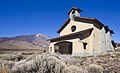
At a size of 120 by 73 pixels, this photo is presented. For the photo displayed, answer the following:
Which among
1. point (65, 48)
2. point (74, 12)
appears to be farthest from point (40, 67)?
point (65, 48)

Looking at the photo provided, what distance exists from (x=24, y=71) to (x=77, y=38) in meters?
11.9

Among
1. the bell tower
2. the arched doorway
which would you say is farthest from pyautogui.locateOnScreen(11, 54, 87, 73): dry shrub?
the arched doorway

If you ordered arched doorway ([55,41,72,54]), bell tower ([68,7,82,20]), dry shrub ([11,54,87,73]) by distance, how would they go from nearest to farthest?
dry shrub ([11,54,87,73]) < bell tower ([68,7,82,20]) < arched doorway ([55,41,72,54])

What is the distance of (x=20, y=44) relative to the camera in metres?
39.5

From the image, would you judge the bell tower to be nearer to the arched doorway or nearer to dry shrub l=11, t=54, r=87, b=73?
the arched doorway

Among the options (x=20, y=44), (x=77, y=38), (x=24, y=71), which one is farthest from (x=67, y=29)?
(x=20, y=44)

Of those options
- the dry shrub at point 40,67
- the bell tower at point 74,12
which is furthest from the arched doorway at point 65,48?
the dry shrub at point 40,67

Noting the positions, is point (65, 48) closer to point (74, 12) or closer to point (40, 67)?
point (74, 12)

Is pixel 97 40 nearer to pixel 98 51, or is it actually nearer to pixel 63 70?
pixel 98 51

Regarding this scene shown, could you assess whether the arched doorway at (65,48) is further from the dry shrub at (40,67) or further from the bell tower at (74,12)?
the dry shrub at (40,67)

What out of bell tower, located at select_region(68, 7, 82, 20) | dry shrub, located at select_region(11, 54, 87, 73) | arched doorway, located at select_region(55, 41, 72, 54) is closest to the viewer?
dry shrub, located at select_region(11, 54, 87, 73)

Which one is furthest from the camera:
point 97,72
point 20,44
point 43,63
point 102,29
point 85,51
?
point 20,44

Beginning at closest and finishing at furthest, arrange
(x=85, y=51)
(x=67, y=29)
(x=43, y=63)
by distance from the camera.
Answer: (x=43, y=63)
(x=85, y=51)
(x=67, y=29)

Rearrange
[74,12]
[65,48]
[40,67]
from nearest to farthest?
[40,67] < [74,12] < [65,48]
